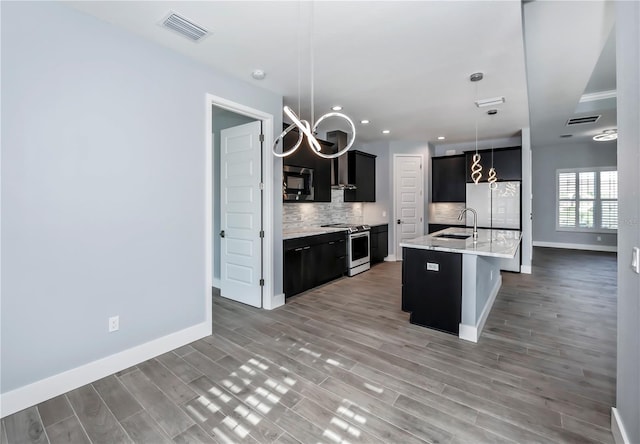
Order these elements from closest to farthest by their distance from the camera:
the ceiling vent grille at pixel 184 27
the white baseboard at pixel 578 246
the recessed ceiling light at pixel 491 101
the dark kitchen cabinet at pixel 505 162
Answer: the ceiling vent grille at pixel 184 27 < the recessed ceiling light at pixel 491 101 < the dark kitchen cabinet at pixel 505 162 < the white baseboard at pixel 578 246

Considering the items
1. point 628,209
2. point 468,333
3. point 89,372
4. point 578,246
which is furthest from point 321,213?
point 578,246

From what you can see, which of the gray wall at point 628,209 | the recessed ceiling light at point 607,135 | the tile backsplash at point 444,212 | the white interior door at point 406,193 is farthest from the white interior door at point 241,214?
the recessed ceiling light at point 607,135

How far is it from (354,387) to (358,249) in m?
3.49

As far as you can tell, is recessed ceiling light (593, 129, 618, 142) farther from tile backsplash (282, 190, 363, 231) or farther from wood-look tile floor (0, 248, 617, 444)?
tile backsplash (282, 190, 363, 231)

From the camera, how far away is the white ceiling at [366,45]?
212 cm

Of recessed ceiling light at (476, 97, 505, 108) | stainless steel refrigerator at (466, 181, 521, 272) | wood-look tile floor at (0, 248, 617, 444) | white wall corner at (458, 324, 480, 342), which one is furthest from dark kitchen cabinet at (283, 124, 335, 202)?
stainless steel refrigerator at (466, 181, 521, 272)

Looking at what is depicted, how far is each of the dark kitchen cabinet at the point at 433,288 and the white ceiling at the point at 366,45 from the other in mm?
1913

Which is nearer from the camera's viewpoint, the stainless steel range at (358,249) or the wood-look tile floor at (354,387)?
the wood-look tile floor at (354,387)

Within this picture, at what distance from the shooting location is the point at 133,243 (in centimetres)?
245

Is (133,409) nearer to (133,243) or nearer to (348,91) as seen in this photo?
(133,243)

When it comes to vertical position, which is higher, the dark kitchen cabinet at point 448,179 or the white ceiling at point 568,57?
the white ceiling at point 568,57

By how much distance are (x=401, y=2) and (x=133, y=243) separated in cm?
272

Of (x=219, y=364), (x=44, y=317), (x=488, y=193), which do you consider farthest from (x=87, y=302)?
(x=488, y=193)

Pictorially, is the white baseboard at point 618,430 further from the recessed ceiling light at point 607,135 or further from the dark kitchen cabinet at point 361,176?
the recessed ceiling light at point 607,135
